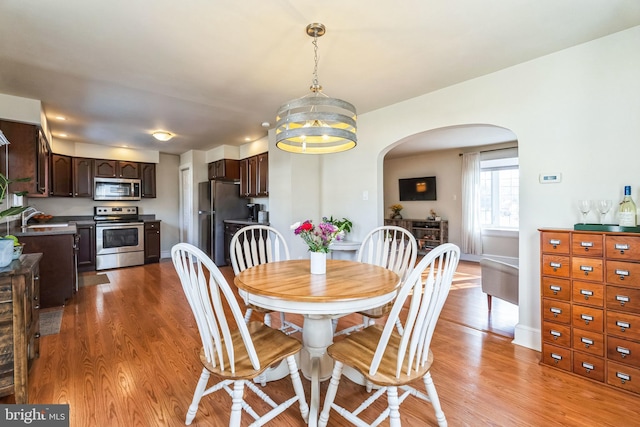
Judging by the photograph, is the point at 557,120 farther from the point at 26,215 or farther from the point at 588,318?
the point at 26,215

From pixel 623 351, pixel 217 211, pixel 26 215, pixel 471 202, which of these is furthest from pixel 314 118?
pixel 471 202

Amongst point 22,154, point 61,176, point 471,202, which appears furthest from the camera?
point 471,202

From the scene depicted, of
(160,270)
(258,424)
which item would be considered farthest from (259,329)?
(160,270)

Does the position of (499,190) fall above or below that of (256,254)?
above

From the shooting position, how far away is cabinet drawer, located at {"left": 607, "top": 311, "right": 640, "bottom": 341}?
1892 millimetres

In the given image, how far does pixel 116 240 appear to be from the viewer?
5613 mm

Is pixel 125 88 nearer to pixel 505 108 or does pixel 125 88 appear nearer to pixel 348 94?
pixel 348 94

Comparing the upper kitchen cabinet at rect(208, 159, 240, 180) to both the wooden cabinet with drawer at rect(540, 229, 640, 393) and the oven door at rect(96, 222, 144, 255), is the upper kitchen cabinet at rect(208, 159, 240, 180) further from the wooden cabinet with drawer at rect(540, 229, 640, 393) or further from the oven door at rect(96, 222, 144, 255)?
the wooden cabinet with drawer at rect(540, 229, 640, 393)

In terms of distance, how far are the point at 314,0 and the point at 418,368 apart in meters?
2.09

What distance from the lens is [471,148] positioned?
6301 millimetres

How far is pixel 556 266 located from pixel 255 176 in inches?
178

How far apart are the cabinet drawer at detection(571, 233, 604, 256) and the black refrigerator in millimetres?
5141

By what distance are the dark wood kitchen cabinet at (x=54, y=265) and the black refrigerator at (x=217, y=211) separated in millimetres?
2328

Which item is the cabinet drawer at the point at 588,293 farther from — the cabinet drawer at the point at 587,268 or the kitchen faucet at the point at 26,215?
the kitchen faucet at the point at 26,215
